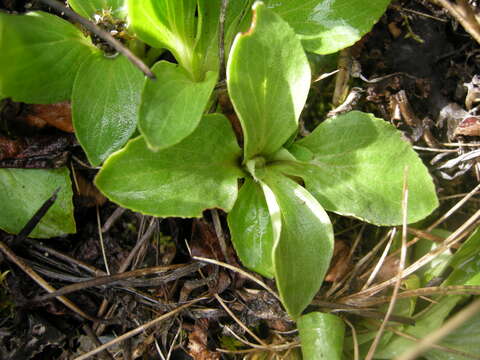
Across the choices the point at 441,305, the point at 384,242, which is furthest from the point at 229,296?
the point at 441,305

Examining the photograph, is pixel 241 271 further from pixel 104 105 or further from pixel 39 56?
pixel 39 56

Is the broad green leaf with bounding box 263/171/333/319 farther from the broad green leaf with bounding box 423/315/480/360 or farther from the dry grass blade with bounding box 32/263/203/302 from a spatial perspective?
the broad green leaf with bounding box 423/315/480/360

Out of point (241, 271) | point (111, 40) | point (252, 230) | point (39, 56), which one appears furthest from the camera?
point (241, 271)

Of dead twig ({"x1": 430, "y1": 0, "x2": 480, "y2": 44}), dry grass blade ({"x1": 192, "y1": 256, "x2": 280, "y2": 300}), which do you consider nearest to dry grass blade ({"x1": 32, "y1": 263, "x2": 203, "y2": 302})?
dry grass blade ({"x1": 192, "y1": 256, "x2": 280, "y2": 300})

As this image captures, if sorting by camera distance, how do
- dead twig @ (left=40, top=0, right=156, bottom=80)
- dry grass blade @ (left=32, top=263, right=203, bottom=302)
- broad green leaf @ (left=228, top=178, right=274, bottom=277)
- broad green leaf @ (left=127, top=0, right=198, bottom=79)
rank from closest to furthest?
1. dead twig @ (left=40, top=0, right=156, bottom=80)
2. broad green leaf @ (left=127, top=0, right=198, bottom=79)
3. broad green leaf @ (left=228, top=178, right=274, bottom=277)
4. dry grass blade @ (left=32, top=263, right=203, bottom=302)

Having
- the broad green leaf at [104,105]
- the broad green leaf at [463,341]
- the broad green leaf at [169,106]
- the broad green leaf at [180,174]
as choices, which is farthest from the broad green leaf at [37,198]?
the broad green leaf at [463,341]

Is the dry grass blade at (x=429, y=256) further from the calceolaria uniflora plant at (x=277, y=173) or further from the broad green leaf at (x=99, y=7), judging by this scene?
→ the broad green leaf at (x=99, y=7)

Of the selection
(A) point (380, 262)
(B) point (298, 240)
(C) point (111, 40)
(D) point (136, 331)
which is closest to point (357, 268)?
(A) point (380, 262)
